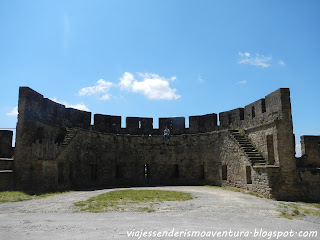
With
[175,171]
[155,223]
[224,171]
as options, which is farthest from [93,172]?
[155,223]

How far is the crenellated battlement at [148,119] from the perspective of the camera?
15148 millimetres

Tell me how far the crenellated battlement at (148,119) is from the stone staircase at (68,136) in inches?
42.1

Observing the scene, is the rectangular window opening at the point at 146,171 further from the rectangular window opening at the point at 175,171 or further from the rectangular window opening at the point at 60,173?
the rectangular window opening at the point at 60,173

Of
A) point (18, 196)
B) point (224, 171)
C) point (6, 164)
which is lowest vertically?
point (18, 196)

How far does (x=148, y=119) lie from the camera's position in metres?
23.1

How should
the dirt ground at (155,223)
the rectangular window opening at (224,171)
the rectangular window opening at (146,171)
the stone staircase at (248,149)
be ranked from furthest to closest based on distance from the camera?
1. the rectangular window opening at (146,171)
2. the rectangular window opening at (224,171)
3. the stone staircase at (248,149)
4. the dirt ground at (155,223)

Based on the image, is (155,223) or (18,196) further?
(18,196)

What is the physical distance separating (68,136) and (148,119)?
775 cm

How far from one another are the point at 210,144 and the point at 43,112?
41.4 ft

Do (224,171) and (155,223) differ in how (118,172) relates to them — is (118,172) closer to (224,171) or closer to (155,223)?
(224,171)

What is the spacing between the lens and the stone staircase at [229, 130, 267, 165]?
15.1 m

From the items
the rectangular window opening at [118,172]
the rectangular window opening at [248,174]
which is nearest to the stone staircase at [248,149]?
the rectangular window opening at [248,174]

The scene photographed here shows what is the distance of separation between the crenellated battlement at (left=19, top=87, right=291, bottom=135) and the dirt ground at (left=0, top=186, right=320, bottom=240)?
21.6ft

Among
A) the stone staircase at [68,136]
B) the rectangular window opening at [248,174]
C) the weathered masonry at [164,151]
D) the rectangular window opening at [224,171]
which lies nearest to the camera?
the weathered masonry at [164,151]
